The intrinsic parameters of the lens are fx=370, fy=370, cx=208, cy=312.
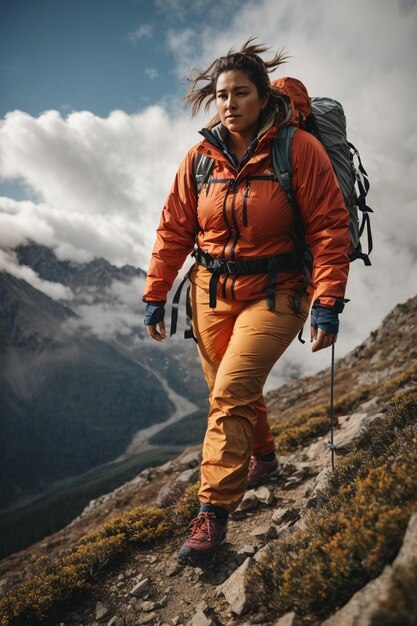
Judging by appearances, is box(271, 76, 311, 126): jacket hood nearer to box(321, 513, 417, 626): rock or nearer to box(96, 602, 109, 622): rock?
box(321, 513, 417, 626): rock

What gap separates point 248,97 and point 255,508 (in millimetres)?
5907

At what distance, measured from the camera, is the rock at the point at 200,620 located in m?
3.52

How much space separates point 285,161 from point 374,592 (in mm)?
4028

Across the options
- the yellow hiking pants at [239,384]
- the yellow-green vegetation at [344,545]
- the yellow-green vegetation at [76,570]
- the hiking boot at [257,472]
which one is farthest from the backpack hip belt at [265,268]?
the yellow-green vegetation at [76,570]

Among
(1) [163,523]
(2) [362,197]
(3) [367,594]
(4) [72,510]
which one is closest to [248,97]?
(2) [362,197]

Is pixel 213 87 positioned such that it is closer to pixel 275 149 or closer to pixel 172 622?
pixel 275 149

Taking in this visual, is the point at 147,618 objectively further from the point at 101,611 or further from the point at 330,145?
the point at 330,145

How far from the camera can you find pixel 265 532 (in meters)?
5.04

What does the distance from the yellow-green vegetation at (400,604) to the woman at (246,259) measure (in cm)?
231

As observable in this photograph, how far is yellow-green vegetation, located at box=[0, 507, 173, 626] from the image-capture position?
4.51 metres

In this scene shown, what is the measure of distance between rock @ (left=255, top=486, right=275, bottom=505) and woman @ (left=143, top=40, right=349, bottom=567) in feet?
5.45

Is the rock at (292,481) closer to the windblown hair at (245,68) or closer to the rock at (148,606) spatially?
the rock at (148,606)

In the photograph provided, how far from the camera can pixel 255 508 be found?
5.90 m

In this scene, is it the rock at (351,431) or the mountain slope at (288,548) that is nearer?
the mountain slope at (288,548)
